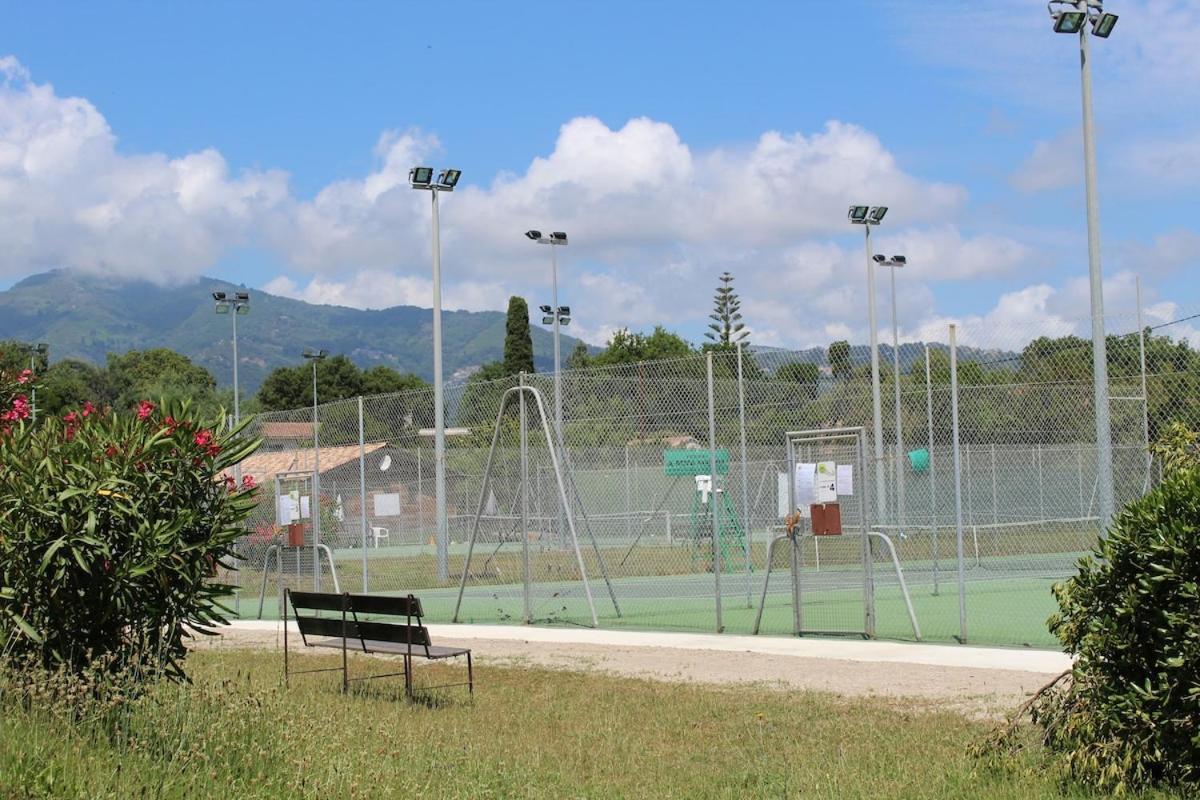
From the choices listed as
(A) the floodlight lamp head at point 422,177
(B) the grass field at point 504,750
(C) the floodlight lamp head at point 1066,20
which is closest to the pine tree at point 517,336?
(A) the floodlight lamp head at point 422,177

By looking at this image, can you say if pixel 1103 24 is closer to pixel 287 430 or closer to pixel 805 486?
pixel 805 486

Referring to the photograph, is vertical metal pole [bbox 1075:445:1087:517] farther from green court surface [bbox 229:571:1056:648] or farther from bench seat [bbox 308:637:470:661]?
bench seat [bbox 308:637:470:661]

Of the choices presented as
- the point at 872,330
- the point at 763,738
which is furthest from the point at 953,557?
the point at 763,738

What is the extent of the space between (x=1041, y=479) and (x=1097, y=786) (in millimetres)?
16330

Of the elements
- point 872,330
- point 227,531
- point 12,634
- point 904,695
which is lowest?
point 904,695

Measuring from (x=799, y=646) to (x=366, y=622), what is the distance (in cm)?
488

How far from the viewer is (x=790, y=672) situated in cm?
1289

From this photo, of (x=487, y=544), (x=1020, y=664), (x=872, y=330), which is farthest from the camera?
(x=872, y=330)

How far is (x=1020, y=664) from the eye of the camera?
507 inches

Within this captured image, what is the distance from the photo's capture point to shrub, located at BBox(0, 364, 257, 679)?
924 cm

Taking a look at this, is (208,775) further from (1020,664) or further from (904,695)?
(1020,664)

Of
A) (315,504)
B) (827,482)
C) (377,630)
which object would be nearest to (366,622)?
(377,630)

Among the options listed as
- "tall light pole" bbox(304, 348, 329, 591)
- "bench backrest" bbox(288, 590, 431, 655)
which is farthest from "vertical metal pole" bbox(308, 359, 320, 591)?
"bench backrest" bbox(288, 590, 431, 655)

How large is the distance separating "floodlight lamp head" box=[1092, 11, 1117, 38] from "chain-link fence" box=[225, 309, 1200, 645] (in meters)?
4.45
